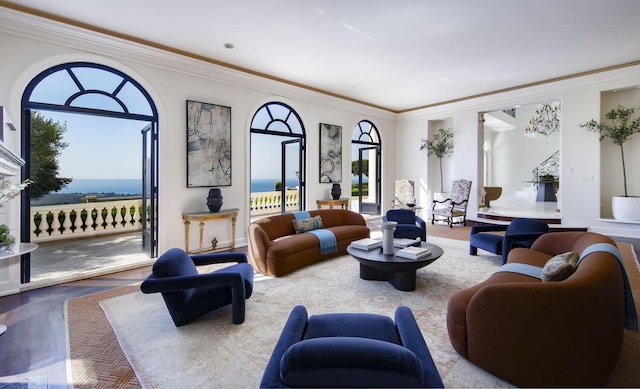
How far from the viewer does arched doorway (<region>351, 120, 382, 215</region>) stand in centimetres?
874

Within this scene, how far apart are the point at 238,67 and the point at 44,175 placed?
517 centimetres

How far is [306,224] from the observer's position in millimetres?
4953

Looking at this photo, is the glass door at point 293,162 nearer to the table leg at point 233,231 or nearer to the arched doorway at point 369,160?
the table leg at point 233,231

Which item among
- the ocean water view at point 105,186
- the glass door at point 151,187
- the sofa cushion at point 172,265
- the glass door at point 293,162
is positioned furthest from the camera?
the ocean water view at point 105,186

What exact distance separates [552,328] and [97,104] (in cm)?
552

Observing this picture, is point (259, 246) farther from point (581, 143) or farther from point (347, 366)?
point (581, 143)

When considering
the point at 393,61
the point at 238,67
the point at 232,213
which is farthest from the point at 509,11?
the point at 232,213

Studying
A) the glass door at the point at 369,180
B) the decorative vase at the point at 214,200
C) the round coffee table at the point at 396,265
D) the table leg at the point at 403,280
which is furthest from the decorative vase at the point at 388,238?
the glass door at the point at 369,180

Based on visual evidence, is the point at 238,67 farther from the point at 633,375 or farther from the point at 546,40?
the point at 633,375

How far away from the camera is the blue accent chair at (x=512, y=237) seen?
154 inches

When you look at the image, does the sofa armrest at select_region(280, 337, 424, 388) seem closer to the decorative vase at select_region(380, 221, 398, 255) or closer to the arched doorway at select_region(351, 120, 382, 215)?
the decorative vase at select_region(380, 221, 398, 255)

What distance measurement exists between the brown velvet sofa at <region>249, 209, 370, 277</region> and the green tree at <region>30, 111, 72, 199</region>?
5782 mm

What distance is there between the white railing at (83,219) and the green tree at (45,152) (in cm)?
85

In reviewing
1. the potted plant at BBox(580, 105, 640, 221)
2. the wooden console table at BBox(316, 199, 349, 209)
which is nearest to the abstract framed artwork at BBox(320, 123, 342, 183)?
the wooden console table at BBox(316, 199, 349, 209)
